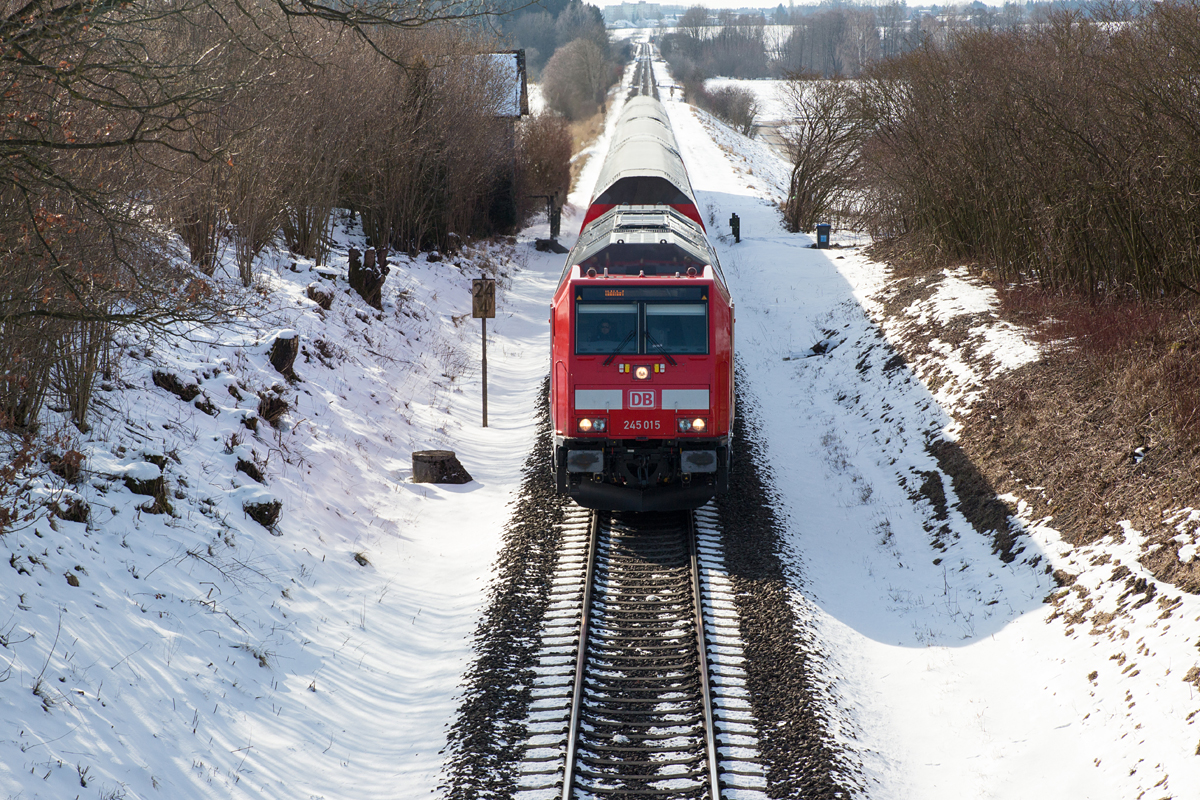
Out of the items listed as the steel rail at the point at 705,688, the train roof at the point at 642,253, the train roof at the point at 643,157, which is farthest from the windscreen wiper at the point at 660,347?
the train roof at the point at 643,157

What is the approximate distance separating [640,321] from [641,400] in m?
0.87

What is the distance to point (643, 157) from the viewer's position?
58.9 ft

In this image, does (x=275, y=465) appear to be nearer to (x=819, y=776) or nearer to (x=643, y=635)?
(x=643, y=635)

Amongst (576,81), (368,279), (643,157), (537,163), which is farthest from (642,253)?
(576,81)

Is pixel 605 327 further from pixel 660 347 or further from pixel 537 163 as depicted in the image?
pixel 537 163

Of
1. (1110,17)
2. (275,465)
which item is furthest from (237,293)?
(1110,17)

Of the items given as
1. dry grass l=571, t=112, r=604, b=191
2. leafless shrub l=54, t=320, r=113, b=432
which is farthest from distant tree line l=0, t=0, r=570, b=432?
dry grass l=571, t=112, r=604, b=191

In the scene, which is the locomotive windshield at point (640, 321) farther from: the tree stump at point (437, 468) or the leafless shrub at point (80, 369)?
the leafless shrub at point (80, 369)

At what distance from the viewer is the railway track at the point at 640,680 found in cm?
612

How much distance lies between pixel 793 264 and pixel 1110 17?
421 inches

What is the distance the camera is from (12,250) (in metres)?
6.72

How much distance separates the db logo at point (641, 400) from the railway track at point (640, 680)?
1.52m

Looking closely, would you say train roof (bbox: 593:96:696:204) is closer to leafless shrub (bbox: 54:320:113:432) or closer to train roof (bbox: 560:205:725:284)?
train roof (bbox: 560:205:725:284)

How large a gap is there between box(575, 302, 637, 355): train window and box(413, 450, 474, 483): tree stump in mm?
3369
